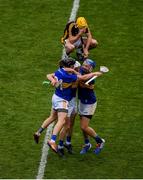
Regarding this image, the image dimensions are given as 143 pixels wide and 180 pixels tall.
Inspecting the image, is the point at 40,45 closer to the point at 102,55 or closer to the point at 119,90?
the point at 102,55

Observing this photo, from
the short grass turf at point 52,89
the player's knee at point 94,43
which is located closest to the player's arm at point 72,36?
the player's knee at point 94,43

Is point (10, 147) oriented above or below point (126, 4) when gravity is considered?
below

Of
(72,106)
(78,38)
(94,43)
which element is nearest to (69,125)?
(72,106)

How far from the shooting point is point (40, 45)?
20906mm

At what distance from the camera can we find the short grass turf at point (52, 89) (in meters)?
15.3

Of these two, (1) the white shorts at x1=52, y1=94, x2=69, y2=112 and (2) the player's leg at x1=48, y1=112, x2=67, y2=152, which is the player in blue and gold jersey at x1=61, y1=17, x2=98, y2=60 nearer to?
(1) the white shorts at x1=52, y1=94, x2=69, y2=112

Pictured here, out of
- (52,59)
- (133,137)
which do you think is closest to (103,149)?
(133,137)

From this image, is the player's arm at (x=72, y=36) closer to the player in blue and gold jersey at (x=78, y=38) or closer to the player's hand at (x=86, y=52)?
the player in blue and gold jersey at (x=78, y=38)

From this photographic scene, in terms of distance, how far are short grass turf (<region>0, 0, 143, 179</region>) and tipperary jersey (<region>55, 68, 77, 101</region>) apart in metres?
1.32

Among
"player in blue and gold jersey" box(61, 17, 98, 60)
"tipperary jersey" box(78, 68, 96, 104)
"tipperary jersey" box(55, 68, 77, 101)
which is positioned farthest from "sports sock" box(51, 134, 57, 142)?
"player in blue and gold jersey" box(61, 17, 98, 60)

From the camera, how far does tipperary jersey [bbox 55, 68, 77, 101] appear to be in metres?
15.1

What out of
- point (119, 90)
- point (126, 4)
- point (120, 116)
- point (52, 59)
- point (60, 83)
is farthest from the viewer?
point (126, 4)

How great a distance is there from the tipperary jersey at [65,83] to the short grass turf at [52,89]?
4.34 feet

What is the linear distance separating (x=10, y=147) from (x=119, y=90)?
394 centimetres
